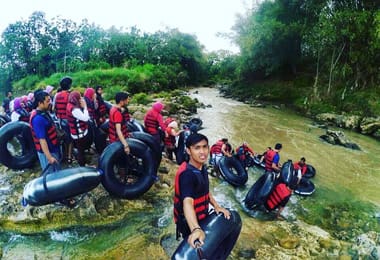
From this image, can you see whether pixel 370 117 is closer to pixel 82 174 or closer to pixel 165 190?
pixel 165 190

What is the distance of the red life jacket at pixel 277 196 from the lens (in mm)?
5465

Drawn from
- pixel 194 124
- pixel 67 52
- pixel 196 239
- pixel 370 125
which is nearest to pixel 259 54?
pixel 370 125

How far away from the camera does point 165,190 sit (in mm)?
5695

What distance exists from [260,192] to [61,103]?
156 inches

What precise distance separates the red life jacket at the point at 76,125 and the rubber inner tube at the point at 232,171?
10.8 feet

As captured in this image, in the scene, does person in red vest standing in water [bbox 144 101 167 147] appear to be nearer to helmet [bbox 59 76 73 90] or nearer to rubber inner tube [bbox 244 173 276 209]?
helmet [bbox 59 76 73 90]

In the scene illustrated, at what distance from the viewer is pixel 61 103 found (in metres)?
5.41

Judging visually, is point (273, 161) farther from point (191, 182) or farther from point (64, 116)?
point (191, 182)

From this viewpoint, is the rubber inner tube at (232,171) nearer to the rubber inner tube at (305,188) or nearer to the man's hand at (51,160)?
the rubber inner tube at (305,188)

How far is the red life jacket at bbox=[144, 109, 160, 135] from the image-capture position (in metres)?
6.03

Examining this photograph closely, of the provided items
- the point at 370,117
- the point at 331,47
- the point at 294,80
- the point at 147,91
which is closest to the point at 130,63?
the point at 147,91

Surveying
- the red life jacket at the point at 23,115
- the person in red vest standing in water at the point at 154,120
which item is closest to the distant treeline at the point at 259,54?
the person in red vest standing in water at the point at 154,120

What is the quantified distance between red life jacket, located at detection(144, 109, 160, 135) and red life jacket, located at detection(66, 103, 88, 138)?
1320 millimetres

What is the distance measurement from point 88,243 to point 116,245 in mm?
387
